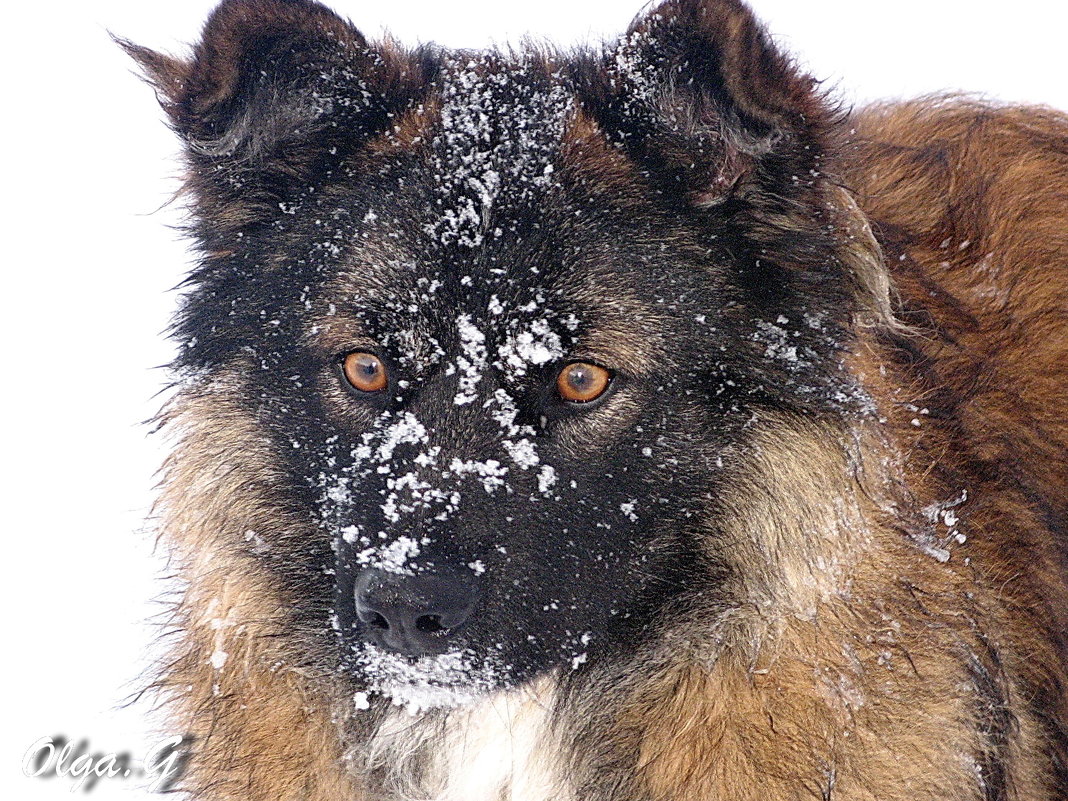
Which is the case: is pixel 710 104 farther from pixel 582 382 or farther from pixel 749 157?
pixel 582 382

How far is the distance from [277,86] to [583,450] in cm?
126

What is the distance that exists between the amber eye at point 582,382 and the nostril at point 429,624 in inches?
25.6

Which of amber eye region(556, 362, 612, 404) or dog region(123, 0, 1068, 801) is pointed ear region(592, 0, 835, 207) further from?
amber eye region(556, 362, 612, 404)

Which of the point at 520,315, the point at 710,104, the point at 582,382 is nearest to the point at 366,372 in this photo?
the point at 520,315

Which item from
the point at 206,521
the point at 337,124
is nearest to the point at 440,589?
the point at 206,521

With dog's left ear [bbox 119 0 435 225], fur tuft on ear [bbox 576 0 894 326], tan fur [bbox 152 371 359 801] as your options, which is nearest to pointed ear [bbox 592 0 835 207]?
fur tuft on ear [bbox 576 0 894 326]

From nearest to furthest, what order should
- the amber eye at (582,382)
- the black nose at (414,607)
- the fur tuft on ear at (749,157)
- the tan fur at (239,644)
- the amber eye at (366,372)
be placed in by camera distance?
the black nose at (414,607) → the fur tuft on ear at (749,157) → the amber eye at (582,382) → the amber eye at (366,372) → the tan fur at (239,644)

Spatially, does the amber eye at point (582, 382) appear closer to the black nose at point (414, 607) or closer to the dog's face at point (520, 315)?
the dog's face at point (520, 315)

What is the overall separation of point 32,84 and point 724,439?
888cm

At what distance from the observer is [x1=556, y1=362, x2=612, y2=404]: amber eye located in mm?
3033

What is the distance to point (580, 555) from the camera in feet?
9.91

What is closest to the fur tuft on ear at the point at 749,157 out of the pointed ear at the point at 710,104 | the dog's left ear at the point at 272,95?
the pointed ear at the point at 710,104

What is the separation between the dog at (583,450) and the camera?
2.98m

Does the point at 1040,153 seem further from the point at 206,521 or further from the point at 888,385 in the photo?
the point at 206,521
